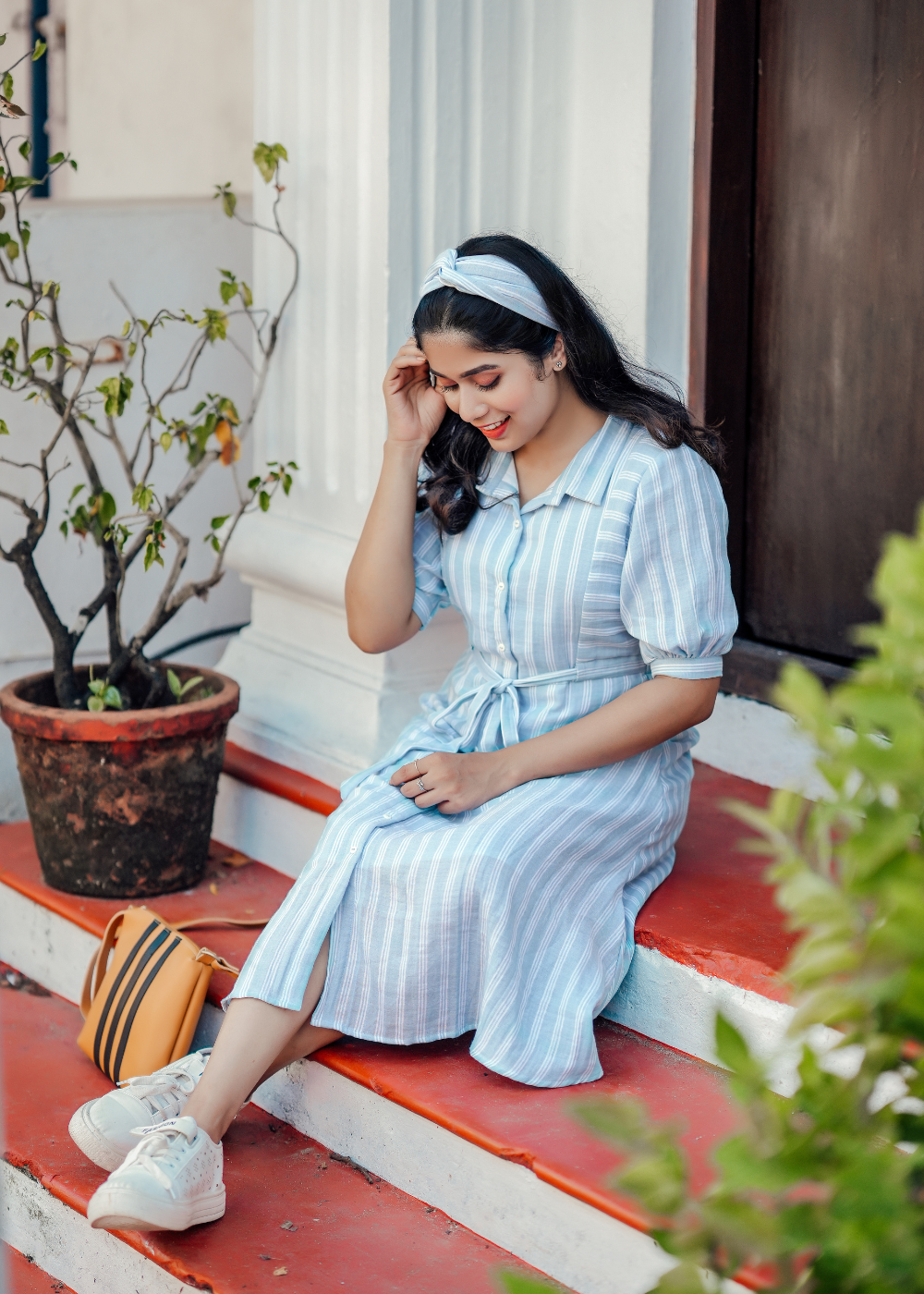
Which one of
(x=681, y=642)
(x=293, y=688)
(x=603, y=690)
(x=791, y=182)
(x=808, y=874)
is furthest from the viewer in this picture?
(x=293, y=688)

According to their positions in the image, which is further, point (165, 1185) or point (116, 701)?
point (116, 701)

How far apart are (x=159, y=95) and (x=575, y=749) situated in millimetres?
4034

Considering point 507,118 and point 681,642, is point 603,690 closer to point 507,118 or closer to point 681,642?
point 681,642

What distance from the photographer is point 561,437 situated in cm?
231

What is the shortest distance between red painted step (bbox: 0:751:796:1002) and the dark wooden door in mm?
483

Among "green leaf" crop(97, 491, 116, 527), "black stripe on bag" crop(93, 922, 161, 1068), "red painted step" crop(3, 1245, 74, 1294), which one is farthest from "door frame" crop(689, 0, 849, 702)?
"red painted step" crop(3, 1245, 74, 1294)

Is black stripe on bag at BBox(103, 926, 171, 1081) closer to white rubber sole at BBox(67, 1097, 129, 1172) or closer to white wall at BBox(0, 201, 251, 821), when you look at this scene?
white rubber sole at BBox(67, 1097, 129, 1172)

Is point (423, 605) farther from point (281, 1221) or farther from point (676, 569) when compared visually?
point (281, 1221)

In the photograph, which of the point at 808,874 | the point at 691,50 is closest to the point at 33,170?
the point at 691,50

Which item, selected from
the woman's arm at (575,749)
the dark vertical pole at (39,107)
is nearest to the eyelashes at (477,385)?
the woman's arm at (575,749)

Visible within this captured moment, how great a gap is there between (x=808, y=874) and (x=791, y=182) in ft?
7.97

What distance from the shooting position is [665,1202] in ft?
2.25

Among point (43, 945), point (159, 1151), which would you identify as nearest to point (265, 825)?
point (43, 945)

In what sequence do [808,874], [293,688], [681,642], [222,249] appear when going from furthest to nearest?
[222,249] < [293,688] < [681,642] < [808,874]
